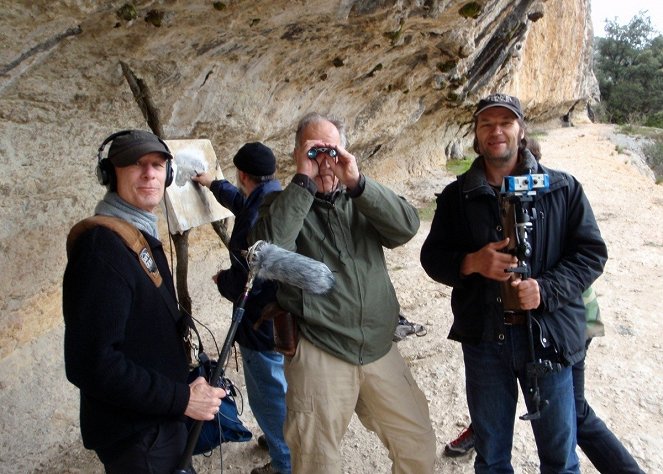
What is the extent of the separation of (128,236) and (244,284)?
0.94 meters

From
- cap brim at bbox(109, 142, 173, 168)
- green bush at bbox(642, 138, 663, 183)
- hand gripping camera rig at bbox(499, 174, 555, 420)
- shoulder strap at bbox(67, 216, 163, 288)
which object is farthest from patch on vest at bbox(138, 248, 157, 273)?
green bush at bbox(642, 138, 663, 183)

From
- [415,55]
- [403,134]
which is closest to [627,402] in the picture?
[415,55]

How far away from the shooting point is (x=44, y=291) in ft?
14.3

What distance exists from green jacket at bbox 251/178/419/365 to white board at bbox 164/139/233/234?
109 cm

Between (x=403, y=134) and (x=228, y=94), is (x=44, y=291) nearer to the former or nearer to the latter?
(x=228, y=94)

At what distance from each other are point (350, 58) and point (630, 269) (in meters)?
4.88

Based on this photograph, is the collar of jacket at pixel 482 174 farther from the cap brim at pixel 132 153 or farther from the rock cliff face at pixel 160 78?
the rock cliff face at pixel 160 78

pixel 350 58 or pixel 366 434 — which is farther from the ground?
pixel 350 58

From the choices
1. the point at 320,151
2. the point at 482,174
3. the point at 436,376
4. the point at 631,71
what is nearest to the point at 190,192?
the point at 320,151

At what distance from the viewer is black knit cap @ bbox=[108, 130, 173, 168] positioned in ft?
6.40

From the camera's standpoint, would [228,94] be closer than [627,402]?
No

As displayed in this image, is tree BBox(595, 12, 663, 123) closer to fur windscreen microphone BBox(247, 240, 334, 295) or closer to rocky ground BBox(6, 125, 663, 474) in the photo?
rocky ground BBox(6, 125, 663, 474)

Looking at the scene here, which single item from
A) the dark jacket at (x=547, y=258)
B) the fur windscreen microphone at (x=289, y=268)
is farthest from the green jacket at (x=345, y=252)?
the dark jacket at (x=547, y=258)

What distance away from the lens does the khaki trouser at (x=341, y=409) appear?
7.73 ft
